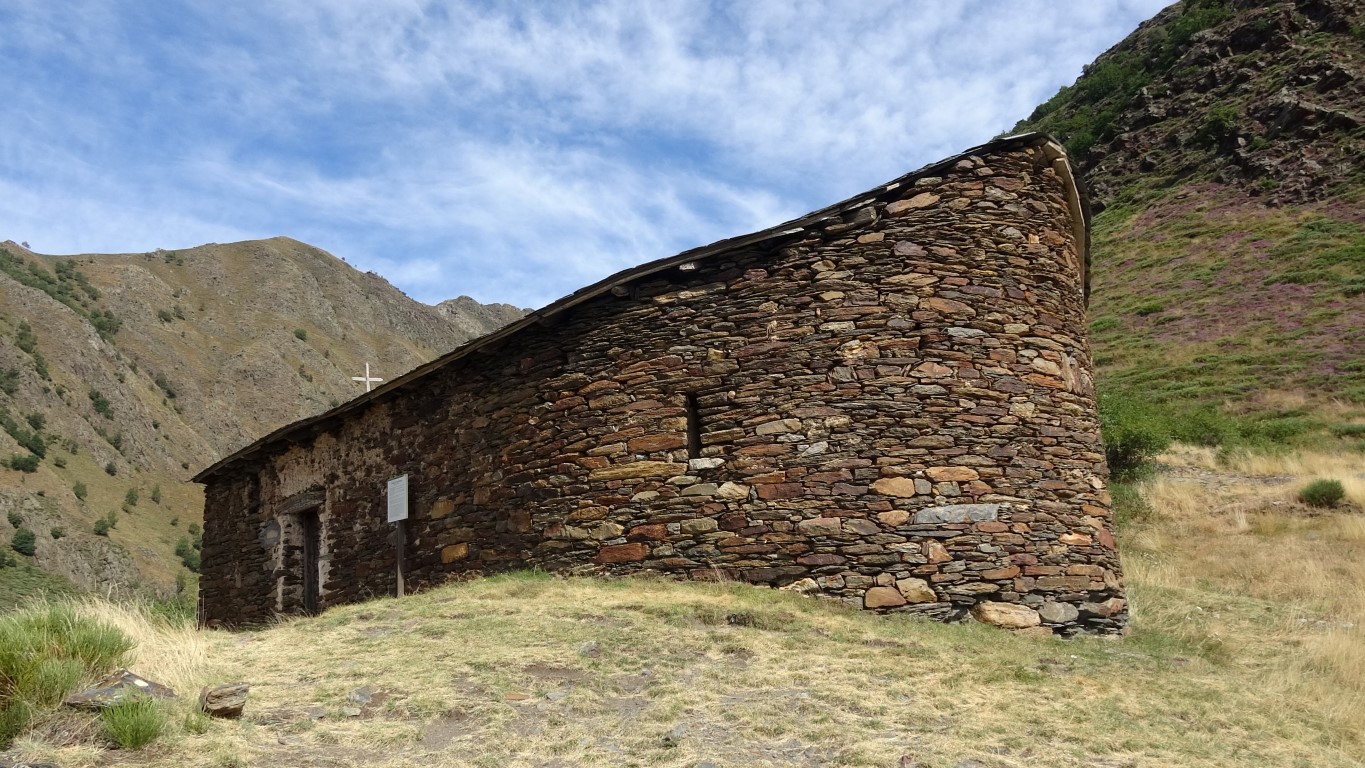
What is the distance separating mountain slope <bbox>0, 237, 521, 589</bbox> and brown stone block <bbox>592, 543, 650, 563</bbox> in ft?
120

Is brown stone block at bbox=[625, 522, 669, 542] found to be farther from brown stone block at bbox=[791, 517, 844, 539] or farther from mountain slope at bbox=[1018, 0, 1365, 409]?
mountain slope at bbox=[1018, 0, 1365, 409]

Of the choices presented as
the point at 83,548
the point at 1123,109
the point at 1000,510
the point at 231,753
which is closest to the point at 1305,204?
the point at 1123,109

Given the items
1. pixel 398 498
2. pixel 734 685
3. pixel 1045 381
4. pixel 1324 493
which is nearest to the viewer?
pixel 734 685

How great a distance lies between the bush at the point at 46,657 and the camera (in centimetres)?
549

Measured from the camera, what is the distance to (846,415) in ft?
31.1

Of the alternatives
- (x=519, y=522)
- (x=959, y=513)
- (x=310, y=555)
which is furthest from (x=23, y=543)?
(x=959, y=513)

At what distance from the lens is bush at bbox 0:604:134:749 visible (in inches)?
216

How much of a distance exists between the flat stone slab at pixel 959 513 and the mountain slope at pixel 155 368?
3920 cm

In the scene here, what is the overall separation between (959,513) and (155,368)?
6742 cm

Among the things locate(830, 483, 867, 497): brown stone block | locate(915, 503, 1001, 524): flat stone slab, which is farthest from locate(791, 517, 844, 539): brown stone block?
locate(915, 503, 1001, 524): flat stone slab

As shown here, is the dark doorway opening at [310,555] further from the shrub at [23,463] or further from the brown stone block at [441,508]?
the shrub at [23,463]

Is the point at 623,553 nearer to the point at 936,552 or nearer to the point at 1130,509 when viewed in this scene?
the point at 936,552

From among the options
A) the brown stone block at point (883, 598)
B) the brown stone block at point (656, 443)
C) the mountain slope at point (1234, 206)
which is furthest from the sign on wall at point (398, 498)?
the mountain slope at point (1234, 206)

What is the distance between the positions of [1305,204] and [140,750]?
3736 cm
